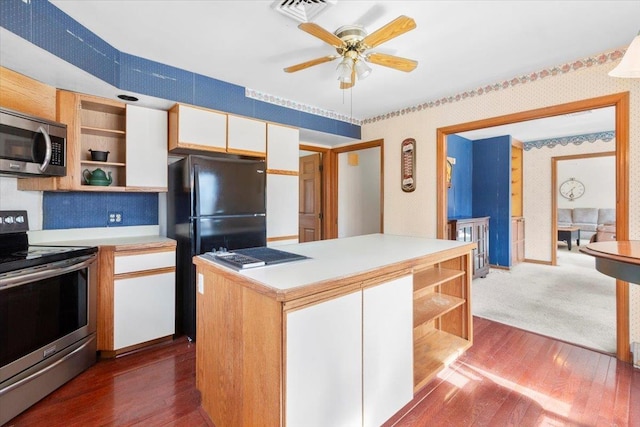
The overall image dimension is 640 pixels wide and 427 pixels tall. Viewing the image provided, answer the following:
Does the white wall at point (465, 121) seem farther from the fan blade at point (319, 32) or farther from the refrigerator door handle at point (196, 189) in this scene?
the refrigerator door handle at point (196, 189)

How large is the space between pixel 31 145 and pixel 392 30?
8.17ft

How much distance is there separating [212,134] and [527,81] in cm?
308

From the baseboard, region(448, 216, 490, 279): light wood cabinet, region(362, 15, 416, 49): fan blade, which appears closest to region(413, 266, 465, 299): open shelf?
region(362, 15, 416, 49): fan blade

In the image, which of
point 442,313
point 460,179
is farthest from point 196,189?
point 460,179

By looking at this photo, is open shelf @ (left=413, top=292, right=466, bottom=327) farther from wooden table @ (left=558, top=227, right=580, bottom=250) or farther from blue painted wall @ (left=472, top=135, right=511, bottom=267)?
wooden table @ (left=558, top=227, right=580, bottom=250)

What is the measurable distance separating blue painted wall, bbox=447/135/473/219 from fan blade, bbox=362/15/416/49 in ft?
11.6

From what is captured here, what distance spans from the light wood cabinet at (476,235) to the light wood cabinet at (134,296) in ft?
11.9

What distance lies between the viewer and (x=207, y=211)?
2.57 meters

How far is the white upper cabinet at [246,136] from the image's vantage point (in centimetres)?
301

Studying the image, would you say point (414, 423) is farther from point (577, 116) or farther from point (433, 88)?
point (577, 116)

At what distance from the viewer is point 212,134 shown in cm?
286

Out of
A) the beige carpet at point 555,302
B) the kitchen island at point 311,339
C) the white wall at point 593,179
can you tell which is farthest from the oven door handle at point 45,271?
the white wall at point 593,179

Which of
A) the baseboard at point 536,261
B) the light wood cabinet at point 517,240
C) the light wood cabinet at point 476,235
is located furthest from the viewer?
the baseboard at point 536,261

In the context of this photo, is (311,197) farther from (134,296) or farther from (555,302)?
(555,302)
